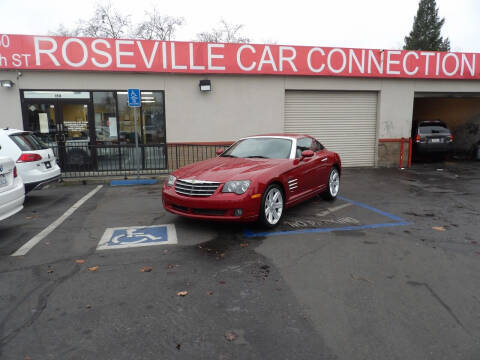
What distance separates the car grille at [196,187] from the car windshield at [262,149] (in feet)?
4.94

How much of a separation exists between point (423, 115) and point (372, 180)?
12085mm

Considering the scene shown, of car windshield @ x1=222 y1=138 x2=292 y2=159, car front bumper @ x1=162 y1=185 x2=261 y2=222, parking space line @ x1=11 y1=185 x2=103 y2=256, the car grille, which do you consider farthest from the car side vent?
parking space line @ x1=11 y1=185 x2=103 y2=256

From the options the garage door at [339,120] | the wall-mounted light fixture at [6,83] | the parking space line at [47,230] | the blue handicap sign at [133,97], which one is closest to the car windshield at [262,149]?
the parking space line at [47,230]

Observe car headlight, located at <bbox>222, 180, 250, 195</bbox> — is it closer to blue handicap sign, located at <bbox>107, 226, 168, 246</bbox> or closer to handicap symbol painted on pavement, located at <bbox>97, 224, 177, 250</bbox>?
handicap symbol painted on pavement, located at <bbox>97, 224, 177, 250</bbox>

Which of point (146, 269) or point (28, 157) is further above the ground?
point (28, 157)

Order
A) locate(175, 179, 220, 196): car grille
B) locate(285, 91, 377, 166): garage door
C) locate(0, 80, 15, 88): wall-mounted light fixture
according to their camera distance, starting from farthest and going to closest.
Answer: locate(285, 91, 377, 166): garage door → locate(0, 80, 15, 88): wall-mounted light fixture → locate(175, 179, 220, 196): car grille

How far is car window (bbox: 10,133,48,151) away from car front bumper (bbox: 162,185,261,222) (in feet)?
14.1

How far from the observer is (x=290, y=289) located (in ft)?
12.3

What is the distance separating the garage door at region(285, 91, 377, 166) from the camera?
545 inches

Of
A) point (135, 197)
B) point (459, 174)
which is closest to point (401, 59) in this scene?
point (459, 174)

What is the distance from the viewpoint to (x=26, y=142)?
782 cm

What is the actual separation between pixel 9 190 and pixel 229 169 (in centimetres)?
334

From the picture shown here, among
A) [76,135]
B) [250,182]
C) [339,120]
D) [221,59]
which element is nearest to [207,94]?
[221,59]

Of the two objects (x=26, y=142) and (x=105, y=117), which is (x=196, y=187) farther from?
(x=105, y=117)
